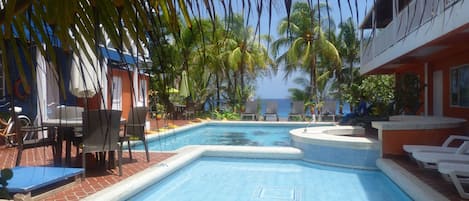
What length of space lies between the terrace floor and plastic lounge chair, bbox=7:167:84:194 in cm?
17

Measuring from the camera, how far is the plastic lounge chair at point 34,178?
16.1 feet

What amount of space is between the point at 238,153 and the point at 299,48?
51.7 feet

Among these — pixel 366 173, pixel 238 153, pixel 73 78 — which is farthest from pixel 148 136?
pixel 366 173

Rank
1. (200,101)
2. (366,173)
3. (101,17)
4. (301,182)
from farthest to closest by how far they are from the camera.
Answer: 1. (200,101)
2. (366,173)
3. (301,182)
4. (101,17)

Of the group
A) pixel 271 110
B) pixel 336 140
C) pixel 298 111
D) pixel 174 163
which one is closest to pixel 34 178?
pixel 174 163

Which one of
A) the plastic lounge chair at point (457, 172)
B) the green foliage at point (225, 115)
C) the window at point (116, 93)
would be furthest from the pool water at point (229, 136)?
the plastic lounge chair at point (457, 172)

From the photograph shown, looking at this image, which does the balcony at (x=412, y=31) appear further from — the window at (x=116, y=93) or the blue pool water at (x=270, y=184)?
the window at (x=116, y=93)

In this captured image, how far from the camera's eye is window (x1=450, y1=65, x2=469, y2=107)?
419 inches

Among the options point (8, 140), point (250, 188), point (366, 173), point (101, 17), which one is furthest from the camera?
point (8, 140)

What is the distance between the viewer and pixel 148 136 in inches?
500

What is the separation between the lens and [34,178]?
534 centimetres

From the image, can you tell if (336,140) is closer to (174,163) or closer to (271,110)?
(174,163)

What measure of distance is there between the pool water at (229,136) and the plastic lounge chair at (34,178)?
545 cm

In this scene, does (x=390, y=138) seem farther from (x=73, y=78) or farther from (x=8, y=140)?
(x=8, y=140)
